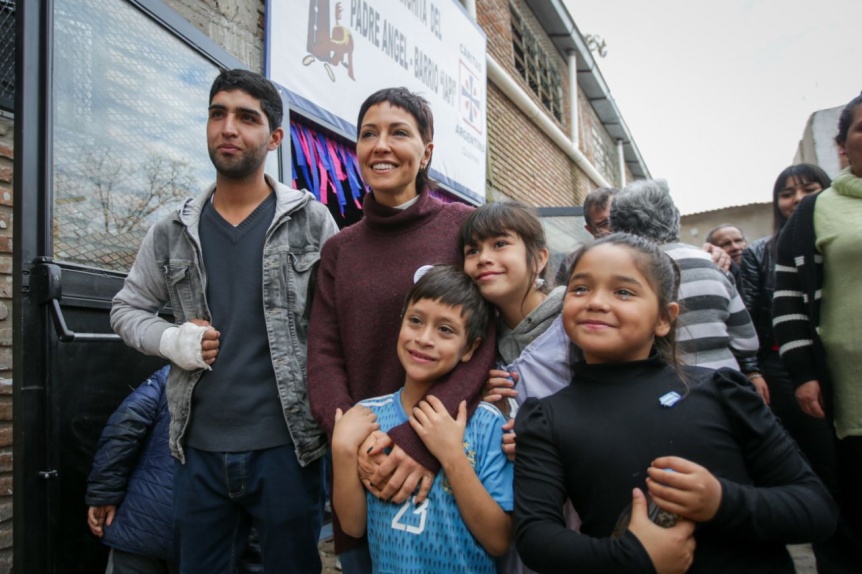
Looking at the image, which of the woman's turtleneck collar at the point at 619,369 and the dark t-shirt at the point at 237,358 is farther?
the dark t-shirt at the point at 237,358

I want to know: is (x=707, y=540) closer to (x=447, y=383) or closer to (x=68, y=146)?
(x=447, y=383)

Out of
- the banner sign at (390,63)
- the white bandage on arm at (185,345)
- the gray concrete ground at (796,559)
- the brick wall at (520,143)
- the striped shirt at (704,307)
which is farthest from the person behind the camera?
the brick wall at (520,143)

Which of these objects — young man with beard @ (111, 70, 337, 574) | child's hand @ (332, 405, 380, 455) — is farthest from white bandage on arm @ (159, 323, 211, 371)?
child's hand @ (332, 405, 380, 455)

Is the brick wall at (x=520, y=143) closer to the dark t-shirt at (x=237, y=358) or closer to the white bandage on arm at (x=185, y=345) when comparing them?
the dark t-shirt at (x=237, y=358)

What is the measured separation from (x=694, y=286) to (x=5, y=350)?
2703 millimetres

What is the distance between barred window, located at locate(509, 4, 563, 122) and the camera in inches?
320

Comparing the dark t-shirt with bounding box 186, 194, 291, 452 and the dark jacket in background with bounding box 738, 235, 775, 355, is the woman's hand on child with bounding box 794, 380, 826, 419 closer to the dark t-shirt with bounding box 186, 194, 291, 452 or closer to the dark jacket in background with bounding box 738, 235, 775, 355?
the dark jacket in background with bounding box 738, 235, 775, 355

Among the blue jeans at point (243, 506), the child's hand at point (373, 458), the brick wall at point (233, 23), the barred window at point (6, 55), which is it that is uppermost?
the brick wall at point (233, 23)

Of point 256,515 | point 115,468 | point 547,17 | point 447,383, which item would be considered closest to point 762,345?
point 447,383

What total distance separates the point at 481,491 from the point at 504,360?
0.42 meters

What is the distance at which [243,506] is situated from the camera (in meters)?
1.64

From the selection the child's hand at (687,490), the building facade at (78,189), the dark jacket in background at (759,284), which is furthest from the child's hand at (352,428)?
the dark jacket in background at (759,284)

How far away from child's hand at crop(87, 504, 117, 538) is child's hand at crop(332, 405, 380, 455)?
1.08 meters

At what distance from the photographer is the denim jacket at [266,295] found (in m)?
1.63
